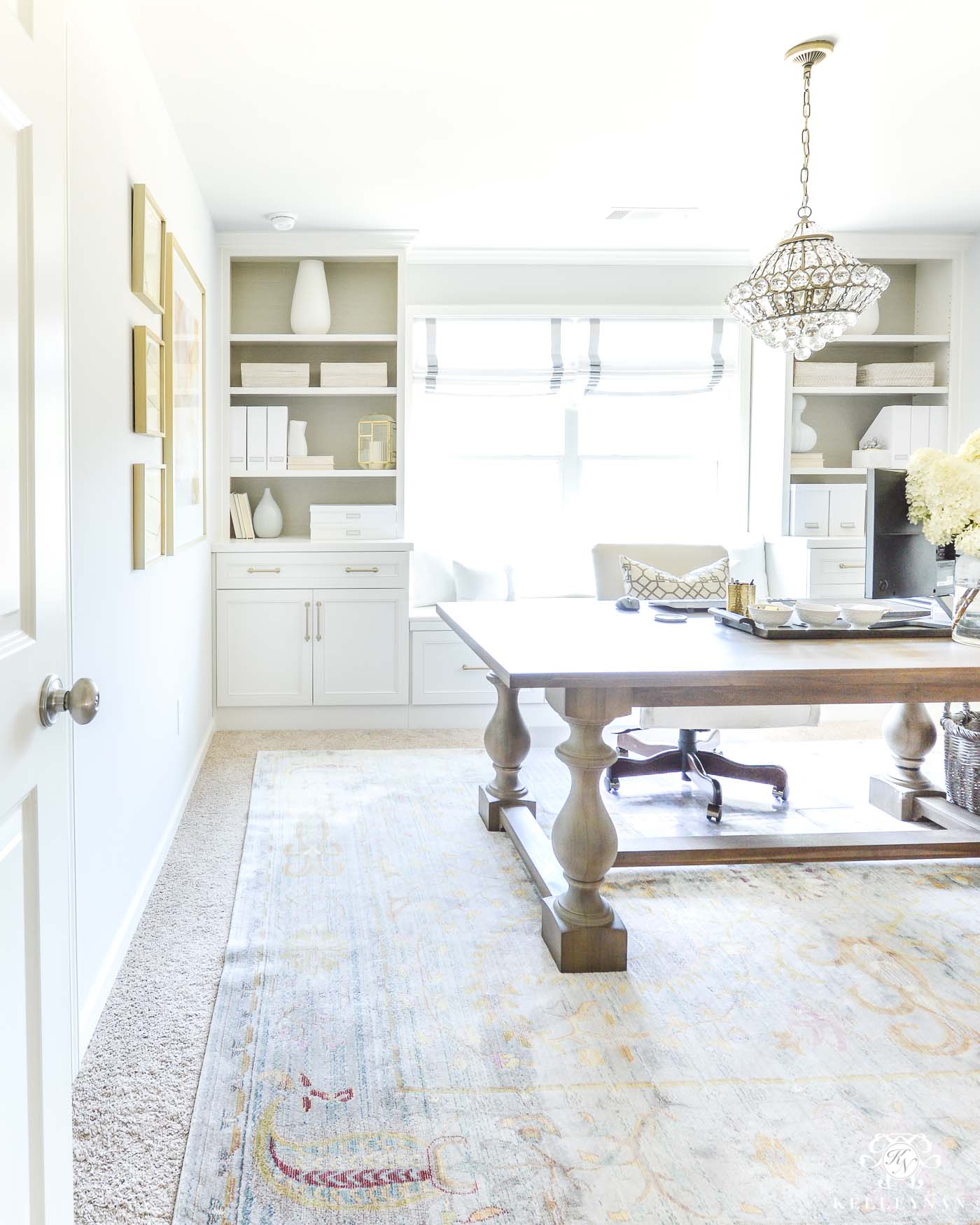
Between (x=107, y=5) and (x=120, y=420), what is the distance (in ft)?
3.28

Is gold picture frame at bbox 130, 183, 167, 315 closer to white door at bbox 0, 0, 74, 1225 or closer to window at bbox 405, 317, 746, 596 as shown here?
white door at bbox 0, 0, 74, 1225

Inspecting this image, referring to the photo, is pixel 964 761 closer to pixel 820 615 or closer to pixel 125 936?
pixel 820 615

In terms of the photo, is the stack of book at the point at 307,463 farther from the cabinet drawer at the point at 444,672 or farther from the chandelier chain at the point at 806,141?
the chandelier chain at the point at 806,141

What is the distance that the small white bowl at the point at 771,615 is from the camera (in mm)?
2928

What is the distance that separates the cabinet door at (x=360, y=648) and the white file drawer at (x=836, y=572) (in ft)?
6.97

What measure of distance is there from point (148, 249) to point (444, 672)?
2.73 metres

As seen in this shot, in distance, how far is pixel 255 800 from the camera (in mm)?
3766

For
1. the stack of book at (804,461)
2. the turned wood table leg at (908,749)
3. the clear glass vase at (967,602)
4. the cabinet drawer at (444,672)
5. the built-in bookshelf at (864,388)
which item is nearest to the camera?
the clear glass vase at (967,602)

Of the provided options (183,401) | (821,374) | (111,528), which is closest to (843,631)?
(111,528)

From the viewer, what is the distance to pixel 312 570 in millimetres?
4973

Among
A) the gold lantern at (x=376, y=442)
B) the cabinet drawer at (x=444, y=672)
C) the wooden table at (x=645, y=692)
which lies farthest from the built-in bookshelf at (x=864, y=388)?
the wooden table at (x=645, y=692)

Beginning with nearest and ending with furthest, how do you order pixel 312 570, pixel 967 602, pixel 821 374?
pixel 967 602 < pixel 312 570 < pixel 821 374

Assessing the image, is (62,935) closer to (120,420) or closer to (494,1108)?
(494,1108)

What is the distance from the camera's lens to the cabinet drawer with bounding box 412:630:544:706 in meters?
5.05
